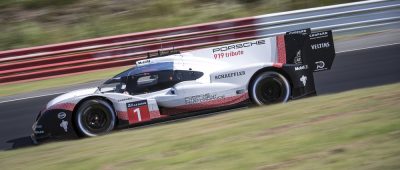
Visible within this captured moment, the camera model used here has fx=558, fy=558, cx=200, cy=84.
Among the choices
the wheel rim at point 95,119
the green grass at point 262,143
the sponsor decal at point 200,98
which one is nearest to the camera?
the green grass at point 262,143

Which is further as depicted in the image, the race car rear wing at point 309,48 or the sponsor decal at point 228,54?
the sponsor decal at point 228,54

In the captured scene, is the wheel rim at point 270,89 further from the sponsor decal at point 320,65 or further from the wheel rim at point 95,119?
the wheel rim at point 95,119

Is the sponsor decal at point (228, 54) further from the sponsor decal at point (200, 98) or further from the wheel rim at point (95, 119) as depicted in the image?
the wheel rim at point (95, 119)

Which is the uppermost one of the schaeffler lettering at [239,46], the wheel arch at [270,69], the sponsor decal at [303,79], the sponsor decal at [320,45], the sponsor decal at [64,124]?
the schaeffler lettering at [239,46]

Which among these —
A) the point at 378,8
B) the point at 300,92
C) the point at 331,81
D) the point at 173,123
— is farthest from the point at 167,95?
the point at 378,8

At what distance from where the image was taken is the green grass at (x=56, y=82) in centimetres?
1398

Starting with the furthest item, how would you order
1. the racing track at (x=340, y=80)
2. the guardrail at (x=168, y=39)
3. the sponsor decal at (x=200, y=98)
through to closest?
the guardrail at (x=168, y=39)
the racing track at (x=340, y=80)
the sponsor decal at (x=200, y=98)

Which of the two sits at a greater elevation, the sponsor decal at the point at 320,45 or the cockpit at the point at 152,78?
the sponsor decal at the point at 320,45

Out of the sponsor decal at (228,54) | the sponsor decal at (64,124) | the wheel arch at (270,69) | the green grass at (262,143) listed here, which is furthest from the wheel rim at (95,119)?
the wheel arch at (270,69)

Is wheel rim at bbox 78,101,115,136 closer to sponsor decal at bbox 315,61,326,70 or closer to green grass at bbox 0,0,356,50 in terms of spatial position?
sponsor decal at bbox 315,61,326,70

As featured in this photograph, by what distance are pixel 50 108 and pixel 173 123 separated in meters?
2.01

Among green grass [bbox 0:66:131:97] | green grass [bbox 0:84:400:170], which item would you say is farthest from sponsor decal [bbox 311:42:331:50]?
green grass [bbox 0:66:131:97]

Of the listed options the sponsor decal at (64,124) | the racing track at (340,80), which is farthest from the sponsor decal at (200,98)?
the racing track at (340,80)

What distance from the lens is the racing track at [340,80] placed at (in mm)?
10121
